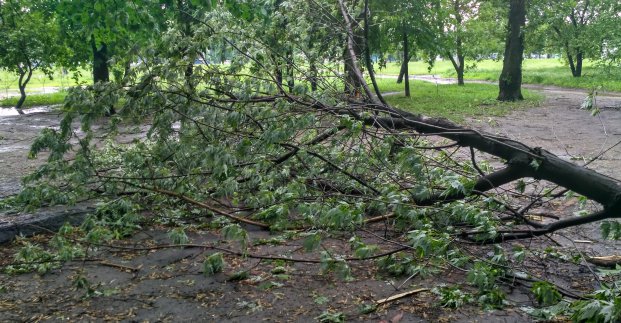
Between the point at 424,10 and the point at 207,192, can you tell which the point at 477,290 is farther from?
the point at 424,10

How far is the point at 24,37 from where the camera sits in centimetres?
1834

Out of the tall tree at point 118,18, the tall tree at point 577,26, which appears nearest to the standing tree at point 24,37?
the tall tree at point 118,18

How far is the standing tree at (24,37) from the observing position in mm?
18328

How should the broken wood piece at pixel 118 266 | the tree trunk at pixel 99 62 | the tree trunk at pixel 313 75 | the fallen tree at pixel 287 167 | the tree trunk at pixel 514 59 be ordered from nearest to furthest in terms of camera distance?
the fallen tree at pixel 287 167
the broken wood piece at pixel 118 266
the tree trunk at pixel 313 75
the tree trunk at pixel 99 62
the tree trunk at pixel 514 59

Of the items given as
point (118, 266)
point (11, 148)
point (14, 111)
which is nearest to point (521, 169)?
point (118, 266)

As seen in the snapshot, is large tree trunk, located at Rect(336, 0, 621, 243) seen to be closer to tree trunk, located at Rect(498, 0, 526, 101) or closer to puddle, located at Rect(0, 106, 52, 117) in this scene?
tree trunk, located at Rect(498, 0, 526, 101)

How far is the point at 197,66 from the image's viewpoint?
15.7 ft

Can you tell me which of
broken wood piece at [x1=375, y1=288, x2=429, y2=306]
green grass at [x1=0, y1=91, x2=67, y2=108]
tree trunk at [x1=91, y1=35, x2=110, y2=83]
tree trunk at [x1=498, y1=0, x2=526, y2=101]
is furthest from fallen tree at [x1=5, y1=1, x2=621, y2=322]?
green grass at [x1=0, y1=91, x2=67, y2=108]

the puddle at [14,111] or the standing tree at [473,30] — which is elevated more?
the standing tree at [473,30]

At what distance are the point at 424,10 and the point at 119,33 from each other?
39.3 feet

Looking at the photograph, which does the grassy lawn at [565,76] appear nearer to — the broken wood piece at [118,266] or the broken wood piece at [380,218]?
the broken wood piece at [380,218]

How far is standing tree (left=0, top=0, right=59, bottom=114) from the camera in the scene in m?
18.3

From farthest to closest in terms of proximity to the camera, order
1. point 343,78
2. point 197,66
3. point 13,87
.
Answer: point 13,87, point 343,78, point 197,66

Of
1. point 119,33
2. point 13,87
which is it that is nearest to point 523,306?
point 119,33
